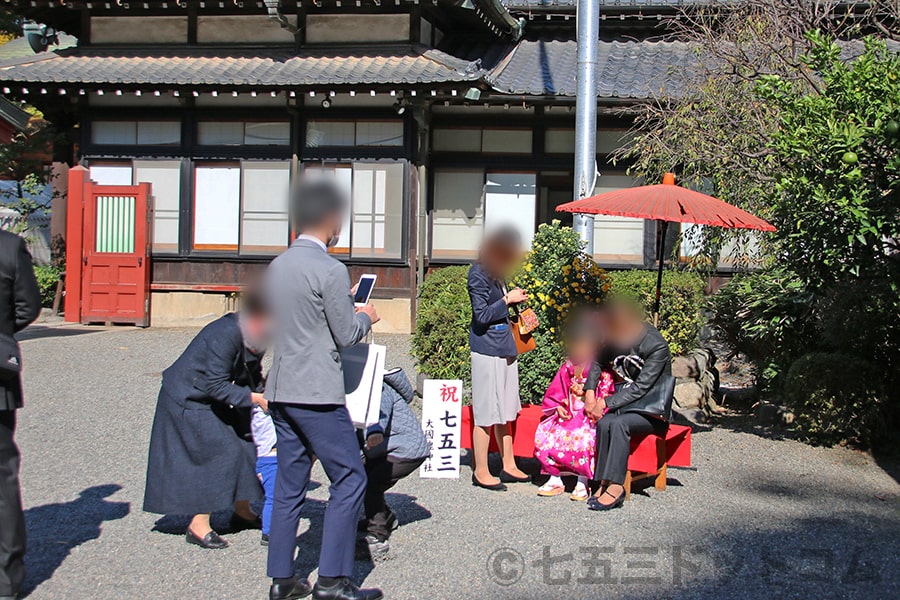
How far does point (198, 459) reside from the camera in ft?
16.6

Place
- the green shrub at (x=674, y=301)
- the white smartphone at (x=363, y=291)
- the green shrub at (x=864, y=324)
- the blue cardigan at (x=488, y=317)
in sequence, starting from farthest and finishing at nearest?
the green shrub at (x=674, y=301)
the green shrub at (x=864, y=324)
the blue cardigan at (x=488, y=317)
the white smartphone at (x=363, y=291)

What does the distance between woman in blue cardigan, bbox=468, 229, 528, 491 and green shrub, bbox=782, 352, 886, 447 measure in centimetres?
307

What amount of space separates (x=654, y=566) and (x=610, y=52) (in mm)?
12344

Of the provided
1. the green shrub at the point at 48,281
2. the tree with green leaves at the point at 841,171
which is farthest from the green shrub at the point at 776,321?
the green shrub at the point at 48,281

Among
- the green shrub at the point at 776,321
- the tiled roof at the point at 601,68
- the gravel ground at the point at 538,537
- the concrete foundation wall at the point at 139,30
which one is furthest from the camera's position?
the concrete foundation wall at the point at 139,30

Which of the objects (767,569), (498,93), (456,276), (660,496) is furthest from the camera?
(498,93)

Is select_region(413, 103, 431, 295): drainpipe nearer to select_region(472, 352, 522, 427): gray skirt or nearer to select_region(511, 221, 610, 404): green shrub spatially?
select_region(511, 221, 610, 404): green shrub

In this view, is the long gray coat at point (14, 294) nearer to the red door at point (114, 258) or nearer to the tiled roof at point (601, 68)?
the tiled roof at point (601, 68)

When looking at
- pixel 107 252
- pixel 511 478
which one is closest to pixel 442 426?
pixel 511 478

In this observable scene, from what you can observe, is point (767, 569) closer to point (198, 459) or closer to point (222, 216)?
point (198, 459)

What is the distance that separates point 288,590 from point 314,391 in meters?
0.97

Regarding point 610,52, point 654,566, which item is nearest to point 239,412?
point 654,566

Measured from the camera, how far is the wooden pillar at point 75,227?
14.6 m

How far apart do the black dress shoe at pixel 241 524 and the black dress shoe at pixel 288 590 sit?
3.83 ft
